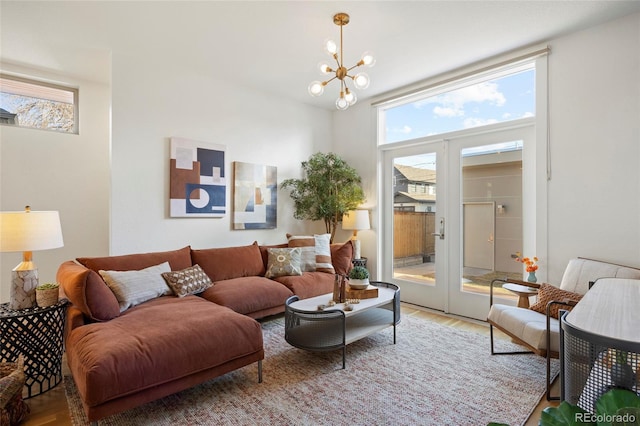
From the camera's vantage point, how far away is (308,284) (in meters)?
3.59

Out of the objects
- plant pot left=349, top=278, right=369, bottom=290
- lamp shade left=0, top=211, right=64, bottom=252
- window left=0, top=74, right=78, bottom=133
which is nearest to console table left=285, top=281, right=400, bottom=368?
plant pot left=349, top=278, right=369, bottom=290

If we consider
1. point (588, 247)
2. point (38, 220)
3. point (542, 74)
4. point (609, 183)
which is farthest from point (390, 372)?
point (542, 74)

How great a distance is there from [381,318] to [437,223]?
161 centimetres

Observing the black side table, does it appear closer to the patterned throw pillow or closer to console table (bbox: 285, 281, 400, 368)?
the patterned throw pillow

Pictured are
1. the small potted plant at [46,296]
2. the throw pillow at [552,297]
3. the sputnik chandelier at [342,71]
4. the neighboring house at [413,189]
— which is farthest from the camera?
the neighboring house at [413,189]

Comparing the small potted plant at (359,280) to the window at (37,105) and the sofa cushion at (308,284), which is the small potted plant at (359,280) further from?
the window at (37,105)

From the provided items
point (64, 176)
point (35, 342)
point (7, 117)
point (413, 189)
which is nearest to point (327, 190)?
point (413, 189)

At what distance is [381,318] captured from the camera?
3.10 m

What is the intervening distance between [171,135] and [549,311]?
3903 mm

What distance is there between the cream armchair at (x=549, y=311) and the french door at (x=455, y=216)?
0.75 meters

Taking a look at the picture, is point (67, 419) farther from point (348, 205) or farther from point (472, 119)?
point (472, 119)

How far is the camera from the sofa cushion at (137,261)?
Answer: 2863mm

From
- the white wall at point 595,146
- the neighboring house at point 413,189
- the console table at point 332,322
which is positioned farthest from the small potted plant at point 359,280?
the white wall at point 595,146

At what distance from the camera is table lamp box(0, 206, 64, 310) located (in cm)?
220
